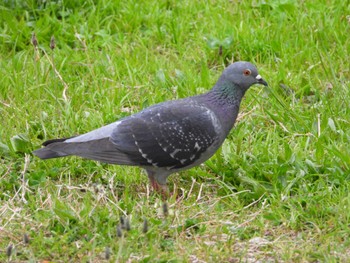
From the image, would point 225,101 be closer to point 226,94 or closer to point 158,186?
point 226,94

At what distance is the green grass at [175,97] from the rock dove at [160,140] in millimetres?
204

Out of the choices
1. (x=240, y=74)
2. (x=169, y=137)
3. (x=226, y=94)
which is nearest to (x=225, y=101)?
(x=226, y=94)

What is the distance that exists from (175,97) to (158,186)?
1.29 m

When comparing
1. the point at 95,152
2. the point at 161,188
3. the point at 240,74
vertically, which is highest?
the point at 240,74

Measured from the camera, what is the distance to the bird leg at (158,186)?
5.37 m

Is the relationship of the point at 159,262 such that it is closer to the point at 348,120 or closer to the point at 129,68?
the point at 348,120

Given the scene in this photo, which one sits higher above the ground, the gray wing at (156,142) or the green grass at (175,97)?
the gray wing at (156,142)

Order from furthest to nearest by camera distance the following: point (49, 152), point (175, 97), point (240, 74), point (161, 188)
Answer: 1. point (175, 97)
2. point (240, 74)
3. point (161, 188)
4. point (49, 152)

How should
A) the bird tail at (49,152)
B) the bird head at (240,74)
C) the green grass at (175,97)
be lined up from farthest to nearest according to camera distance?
the bird head at (240,74) → the bird tail at (49,152) → the green grass at (175,97)

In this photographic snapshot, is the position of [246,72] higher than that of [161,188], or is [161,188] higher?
[246,72]

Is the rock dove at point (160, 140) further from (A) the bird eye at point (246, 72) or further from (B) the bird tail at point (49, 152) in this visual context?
(A) the bird eye at point (246, 72)

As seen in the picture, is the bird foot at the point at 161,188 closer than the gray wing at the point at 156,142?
No

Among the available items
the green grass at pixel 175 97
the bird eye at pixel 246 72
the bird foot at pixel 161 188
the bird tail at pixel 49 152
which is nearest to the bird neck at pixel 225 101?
the bird eye at pixel 246 72

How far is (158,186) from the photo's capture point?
5.41 metres
